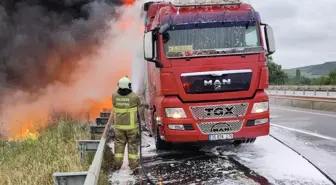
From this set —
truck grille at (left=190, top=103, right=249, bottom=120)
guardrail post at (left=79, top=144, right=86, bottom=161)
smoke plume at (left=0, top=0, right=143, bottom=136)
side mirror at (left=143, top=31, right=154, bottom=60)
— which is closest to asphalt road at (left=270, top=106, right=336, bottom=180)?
truck grille at (left=190, top=103, right=249, bottom=120)

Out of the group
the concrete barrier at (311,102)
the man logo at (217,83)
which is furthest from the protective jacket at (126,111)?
the concrete barrier at (311,102)

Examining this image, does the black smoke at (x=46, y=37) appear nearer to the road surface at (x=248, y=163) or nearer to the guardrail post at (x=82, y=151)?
the road surface at (x=248, y=163)

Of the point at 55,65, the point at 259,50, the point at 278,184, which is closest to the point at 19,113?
the point at 55,65

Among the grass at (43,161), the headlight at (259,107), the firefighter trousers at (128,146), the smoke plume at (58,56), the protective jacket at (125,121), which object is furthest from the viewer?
the smoke plume at (58,56)

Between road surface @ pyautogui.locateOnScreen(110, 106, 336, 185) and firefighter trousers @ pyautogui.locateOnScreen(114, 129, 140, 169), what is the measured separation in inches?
11.3

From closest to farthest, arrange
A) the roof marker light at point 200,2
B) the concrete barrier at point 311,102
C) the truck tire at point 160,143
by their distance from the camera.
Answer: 1. the roof marker light at point 200,2
2. the truck tire at point 160,143
3. the concrete barrier at point 311,102

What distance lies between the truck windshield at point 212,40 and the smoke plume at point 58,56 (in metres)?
8.75

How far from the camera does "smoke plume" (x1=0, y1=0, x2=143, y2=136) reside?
58.1 ft

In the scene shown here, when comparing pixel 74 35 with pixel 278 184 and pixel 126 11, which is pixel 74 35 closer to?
pixel 126 11

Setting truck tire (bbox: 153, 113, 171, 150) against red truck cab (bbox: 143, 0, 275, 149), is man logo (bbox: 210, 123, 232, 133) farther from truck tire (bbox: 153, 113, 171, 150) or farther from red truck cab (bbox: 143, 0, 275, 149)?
truck tire (bbox: 153, 113, 171, 150)

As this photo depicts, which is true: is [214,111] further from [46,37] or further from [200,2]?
[46,37]

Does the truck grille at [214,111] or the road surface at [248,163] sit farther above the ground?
the truck grille at [214,111]

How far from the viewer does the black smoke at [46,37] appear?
699 inches

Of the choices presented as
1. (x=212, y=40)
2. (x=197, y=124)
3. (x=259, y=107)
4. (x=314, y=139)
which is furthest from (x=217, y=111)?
(x=314, y=139)
